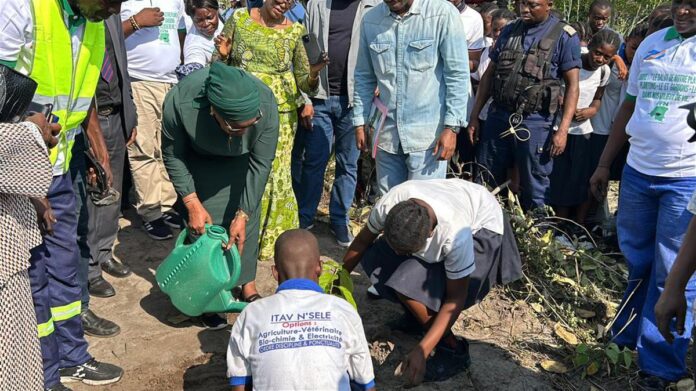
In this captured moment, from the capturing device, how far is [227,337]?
3570 millimetres

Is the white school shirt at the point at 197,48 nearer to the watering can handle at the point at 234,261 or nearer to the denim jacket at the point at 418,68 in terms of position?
the denim jacket at the point at 418,68

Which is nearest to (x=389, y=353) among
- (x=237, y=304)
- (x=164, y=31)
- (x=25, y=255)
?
(x=237, y=304)

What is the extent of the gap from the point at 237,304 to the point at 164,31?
2.24 metres

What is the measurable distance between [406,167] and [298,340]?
1.98m

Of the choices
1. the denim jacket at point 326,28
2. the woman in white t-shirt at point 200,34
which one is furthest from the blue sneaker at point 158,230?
the denim jacket at point 326,28

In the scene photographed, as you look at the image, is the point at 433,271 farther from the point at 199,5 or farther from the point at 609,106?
the point at 199,5

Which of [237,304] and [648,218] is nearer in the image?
[648,218]

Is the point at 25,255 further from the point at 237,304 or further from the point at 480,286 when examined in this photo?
the point at 480,286

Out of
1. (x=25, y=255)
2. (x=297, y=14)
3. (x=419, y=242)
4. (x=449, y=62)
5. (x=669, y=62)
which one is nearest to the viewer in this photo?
(x=25, y=255)

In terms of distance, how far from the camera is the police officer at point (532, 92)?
14.6 feet

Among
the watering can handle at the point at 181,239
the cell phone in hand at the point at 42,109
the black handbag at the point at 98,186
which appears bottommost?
the watering can handle at the point at 181,239

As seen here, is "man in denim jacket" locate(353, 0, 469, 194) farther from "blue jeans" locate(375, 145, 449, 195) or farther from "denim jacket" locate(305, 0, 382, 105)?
"denim jacket" locate(305, 0, 382, 105)

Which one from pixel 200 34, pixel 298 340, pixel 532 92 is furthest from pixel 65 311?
pixel 532 92

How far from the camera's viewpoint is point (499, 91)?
457 centimetres
